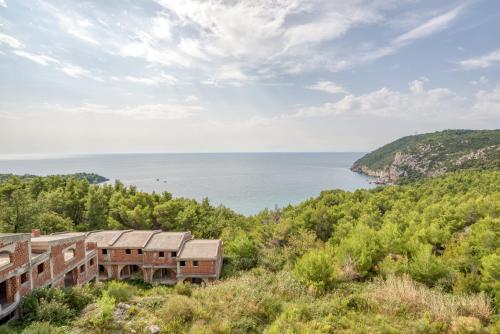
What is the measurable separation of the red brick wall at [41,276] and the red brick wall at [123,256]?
7729 mm

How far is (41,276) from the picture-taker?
14086 millimetres

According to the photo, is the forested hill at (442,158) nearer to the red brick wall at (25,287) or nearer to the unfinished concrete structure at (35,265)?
the unfinished concrete structure at (35,265)

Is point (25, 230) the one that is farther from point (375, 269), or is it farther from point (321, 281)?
point (375, 269)

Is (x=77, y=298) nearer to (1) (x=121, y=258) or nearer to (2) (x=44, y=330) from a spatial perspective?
(2) (x=44, y=330)

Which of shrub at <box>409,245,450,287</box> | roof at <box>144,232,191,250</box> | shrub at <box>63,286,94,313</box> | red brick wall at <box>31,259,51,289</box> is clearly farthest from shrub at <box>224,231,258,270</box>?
shrub at <box>409,245,450,287</box>

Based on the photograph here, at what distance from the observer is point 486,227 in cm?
1812

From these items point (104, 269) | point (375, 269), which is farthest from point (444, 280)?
point (104, 269)

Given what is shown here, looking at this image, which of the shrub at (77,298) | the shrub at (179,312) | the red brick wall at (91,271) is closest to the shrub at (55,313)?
the shrub at (77,298)

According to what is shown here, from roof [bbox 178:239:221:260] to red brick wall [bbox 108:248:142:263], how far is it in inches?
148

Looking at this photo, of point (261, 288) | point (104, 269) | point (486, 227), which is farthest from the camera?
point (104, 269)

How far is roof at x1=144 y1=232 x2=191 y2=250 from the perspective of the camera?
2194cm

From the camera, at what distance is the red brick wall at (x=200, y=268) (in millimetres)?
21156

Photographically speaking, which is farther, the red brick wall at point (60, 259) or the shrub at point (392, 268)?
the red brick wall at point (60, 259)

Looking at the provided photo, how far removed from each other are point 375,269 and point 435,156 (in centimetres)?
11183
